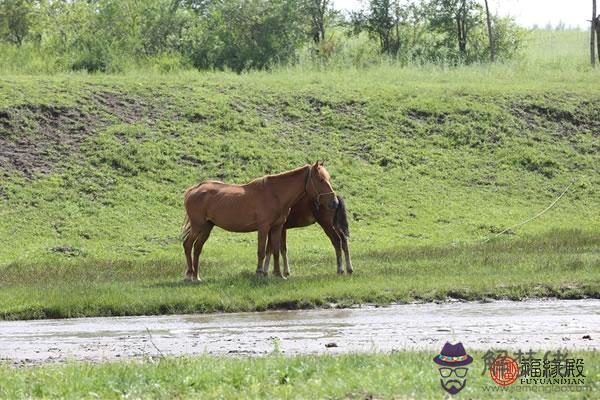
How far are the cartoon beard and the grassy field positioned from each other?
8.86m

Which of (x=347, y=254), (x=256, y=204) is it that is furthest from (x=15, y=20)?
(x=347, y=254)

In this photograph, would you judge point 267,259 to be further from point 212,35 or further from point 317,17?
point 317,17

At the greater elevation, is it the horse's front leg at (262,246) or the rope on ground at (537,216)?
the horse's front leg at (262,246)

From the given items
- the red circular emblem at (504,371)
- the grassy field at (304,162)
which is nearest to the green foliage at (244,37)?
the grassy field at (304,162)

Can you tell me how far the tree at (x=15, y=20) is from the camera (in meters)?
56.5

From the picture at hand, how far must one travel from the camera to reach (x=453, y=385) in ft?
35.0

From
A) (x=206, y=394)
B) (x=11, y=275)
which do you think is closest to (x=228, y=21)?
(x=11, y=275)

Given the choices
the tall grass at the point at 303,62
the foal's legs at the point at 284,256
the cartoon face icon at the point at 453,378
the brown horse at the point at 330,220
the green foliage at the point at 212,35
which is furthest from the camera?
the green foliage at the point at 212,35

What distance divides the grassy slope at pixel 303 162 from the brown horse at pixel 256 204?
0.89 m

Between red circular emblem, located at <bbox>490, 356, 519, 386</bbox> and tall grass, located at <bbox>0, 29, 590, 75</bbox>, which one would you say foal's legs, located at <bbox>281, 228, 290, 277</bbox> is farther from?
tall grass, located at <bbox>0, 29, 590, 75</bbox>

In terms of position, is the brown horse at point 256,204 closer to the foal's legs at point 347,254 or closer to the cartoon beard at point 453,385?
the foal's legs at point 347,254

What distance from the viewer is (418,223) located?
110 ft

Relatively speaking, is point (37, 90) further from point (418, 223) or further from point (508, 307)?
point (508, 307)

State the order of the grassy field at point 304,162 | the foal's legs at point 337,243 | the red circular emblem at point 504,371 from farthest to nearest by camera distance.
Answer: the foal's legs at point 337,243
the grassy field at point 304,162
the red circular emblem at point 504,371
